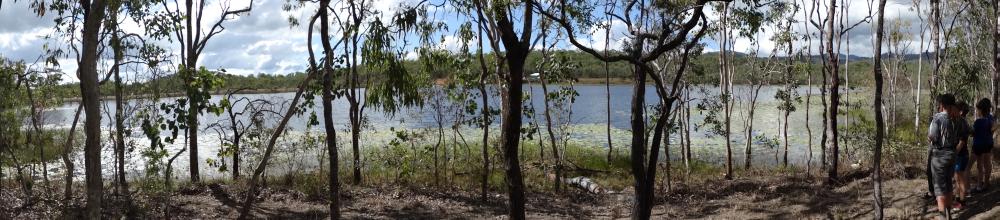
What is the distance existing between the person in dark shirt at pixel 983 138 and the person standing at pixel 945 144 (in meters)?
0.86

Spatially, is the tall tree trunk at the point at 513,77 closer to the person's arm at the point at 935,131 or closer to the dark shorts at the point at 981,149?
the person's arm at the point at 935,131

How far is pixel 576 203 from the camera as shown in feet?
41.2

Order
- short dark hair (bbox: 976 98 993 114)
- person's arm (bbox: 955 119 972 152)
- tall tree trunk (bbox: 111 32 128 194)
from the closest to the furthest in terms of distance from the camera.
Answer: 1. person's arm (bbox: 955 119 972 152)
2. short dark hair (bbox: 976 98 993 114)
3. tall tree trunk (bbox: 111 32 128 194)

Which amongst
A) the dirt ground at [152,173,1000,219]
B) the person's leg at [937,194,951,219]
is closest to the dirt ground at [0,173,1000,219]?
the dirt ground at [152,173,1000,219]

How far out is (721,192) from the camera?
12.7m

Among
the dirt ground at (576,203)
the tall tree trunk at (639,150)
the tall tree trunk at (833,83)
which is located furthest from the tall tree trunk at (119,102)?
the tall tree trunk at (833,83)

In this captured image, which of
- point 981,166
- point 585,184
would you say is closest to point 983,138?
point 981,166

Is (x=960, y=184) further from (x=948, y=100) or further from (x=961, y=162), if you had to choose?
(x=948, y=100)

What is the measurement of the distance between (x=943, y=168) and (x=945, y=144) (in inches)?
9.2

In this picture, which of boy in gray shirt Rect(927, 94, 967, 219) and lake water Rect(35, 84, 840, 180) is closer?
boy in gray shirt Rect(927, 94, 967, 219)

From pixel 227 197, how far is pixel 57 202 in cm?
237

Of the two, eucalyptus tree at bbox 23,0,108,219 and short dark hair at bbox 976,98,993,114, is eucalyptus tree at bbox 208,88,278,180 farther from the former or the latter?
short dark hair at bbox 976,98,993,114

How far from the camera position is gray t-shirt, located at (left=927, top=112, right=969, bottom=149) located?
22.6 feet

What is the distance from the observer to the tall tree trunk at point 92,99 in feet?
20.3
